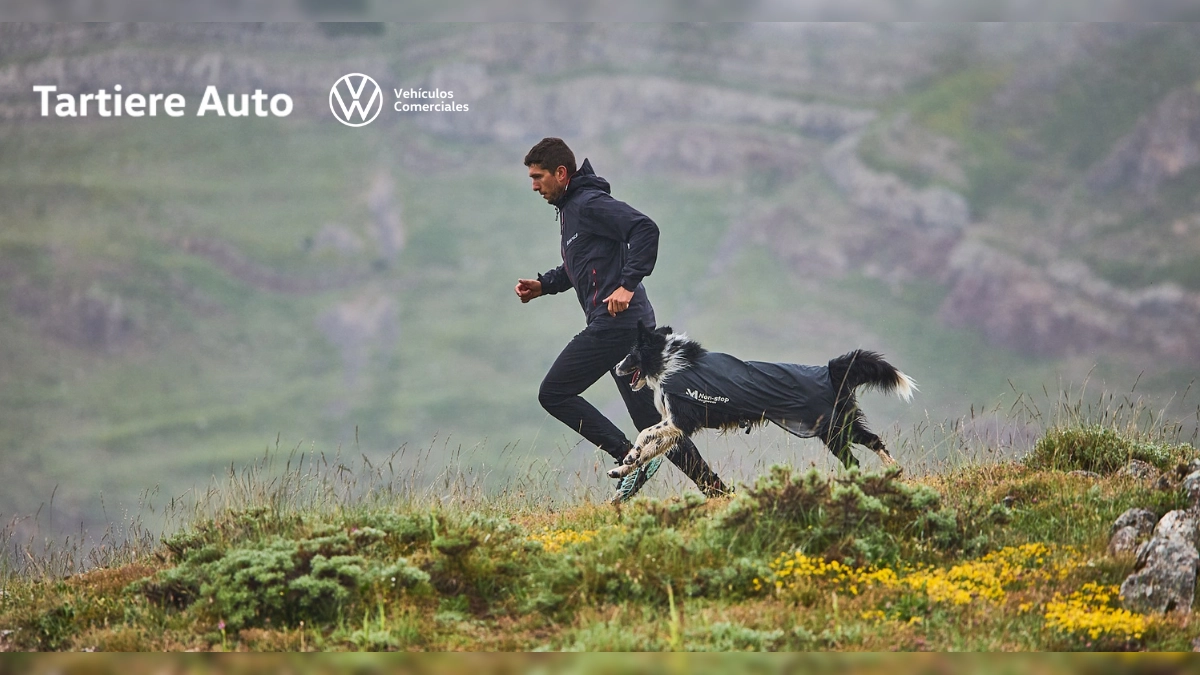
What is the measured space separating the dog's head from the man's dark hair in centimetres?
133

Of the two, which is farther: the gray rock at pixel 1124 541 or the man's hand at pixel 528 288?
the man's hand at pixel 528 288

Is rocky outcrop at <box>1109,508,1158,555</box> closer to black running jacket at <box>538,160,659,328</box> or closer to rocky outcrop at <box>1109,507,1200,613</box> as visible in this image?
rocky outcrop at <box>1109,507,1200,613</box>

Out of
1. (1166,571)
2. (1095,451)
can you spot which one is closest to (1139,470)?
(1095,451)

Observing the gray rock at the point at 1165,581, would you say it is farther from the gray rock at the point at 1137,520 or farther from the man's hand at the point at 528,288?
the man's hand at the point at 528,288

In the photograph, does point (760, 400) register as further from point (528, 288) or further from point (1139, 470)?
point (1139, 470)

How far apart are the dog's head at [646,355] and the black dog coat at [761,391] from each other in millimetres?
153

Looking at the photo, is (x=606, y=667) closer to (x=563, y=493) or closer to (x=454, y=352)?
(x=563, y=493)

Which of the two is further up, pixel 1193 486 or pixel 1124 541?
pixel 1193 486

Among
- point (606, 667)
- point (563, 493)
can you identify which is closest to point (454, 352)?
point (563, 493)

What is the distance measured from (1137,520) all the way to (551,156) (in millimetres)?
4609

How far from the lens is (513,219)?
8512cm

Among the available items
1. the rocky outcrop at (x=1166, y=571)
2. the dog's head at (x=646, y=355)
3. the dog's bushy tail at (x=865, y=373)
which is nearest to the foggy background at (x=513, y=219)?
the dog's head at (x=646, y=355)

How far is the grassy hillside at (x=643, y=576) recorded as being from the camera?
5902 millimetres

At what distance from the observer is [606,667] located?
317cm
